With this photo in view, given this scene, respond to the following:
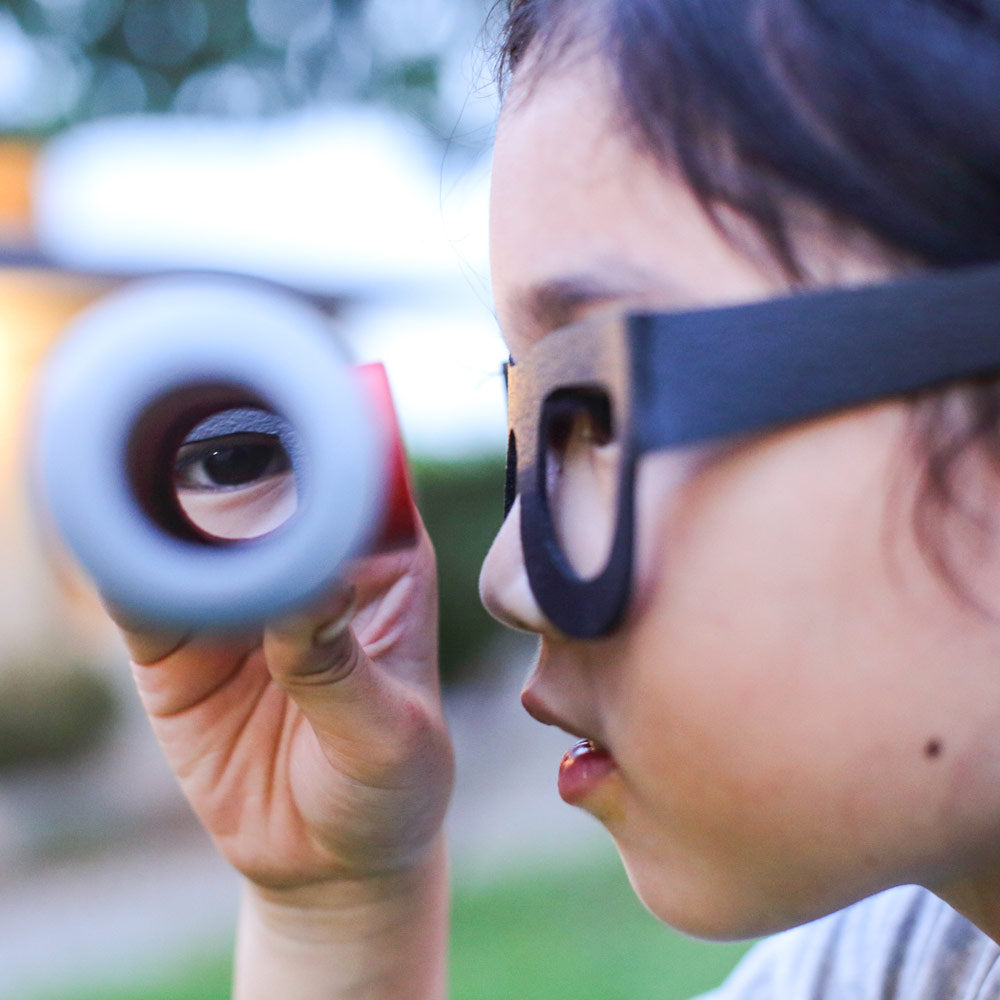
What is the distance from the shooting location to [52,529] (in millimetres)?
810

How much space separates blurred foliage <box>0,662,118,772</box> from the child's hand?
510 centimetres

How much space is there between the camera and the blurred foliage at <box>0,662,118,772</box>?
5988mm

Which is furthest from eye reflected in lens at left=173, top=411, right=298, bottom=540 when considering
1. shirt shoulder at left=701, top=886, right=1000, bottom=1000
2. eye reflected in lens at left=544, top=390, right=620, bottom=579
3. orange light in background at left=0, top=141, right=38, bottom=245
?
orange light in background at left=0, top=141, right=38, bottom=245

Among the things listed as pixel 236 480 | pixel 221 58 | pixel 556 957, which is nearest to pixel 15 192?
pixel 221 58

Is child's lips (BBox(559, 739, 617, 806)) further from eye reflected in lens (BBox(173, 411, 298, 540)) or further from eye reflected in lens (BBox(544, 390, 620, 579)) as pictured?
eye reflected in lens (BBox(173, 411, 298, 540))

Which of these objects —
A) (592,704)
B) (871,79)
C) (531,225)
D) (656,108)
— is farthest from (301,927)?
(871,79)

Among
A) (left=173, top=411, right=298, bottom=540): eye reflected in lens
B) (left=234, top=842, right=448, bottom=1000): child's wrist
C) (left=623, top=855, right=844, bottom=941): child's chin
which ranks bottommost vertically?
(left=623, top=855, right=844, bottom=941): child's chin

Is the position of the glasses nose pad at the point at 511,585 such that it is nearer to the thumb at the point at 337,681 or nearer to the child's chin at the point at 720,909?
the thumb at the point at 337,681

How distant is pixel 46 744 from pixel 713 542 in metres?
5.87

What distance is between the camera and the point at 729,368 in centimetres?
97

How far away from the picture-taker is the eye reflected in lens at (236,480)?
1.14 meters

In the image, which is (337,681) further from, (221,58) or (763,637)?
(221,58)

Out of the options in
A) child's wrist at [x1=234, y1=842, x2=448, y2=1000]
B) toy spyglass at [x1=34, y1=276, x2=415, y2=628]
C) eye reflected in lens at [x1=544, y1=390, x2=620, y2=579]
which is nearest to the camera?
toy spyglass at [x1=34, y1=276, x2=415, y2=628]

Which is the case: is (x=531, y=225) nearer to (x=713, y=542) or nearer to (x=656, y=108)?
(x=656, y=108)
